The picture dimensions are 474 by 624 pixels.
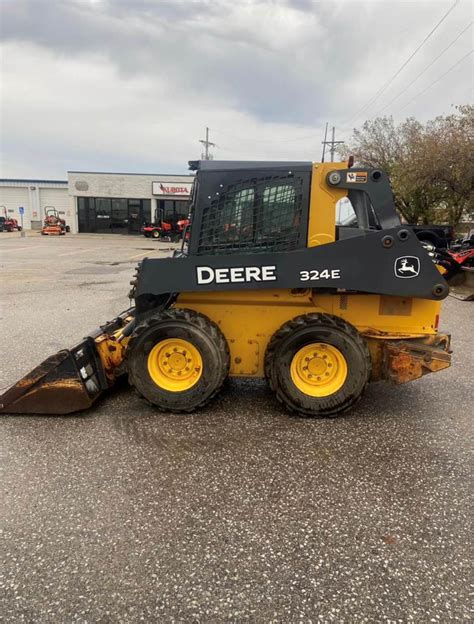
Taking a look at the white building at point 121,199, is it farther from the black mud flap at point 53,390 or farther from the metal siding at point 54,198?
the black mud flap at point 53,390

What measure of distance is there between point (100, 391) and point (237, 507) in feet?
6.57

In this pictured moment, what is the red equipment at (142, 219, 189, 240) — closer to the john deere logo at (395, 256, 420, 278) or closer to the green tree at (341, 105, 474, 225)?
the green tree at (341, 105, 474, 225)

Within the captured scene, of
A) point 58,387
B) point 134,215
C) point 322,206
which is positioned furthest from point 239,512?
point 134,215

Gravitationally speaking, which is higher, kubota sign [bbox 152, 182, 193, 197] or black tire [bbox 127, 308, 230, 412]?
kubota sign [bbox 152, 182, 193, 197]

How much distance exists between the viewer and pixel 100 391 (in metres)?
4.31

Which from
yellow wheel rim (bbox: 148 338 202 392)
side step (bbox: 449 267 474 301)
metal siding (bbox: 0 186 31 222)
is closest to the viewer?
yellow wheel rim (bbox: 148 338 202 392)

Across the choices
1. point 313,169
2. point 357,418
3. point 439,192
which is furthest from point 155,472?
point 439,192

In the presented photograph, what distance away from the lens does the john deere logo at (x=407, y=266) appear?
12.7 ft

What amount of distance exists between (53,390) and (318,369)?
2.42 m

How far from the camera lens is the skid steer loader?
12.9 feet

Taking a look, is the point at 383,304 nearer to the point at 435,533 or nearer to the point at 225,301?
the point at 225,301

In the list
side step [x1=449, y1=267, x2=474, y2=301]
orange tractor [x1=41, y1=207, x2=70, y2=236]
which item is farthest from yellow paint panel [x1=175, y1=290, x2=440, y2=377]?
orange tractor [x1=41, y1=207, x2=70, y2=236]

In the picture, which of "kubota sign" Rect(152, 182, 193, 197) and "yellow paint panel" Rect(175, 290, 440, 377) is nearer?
"yellow paint panel" Rect(175, 290, 440, 377)

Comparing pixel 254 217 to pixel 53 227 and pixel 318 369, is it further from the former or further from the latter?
pixel 53 227
